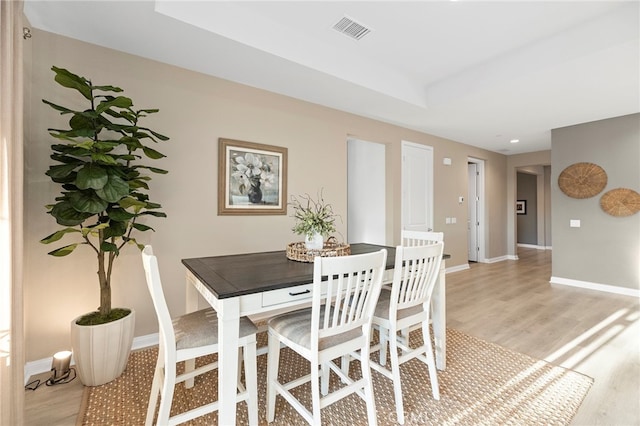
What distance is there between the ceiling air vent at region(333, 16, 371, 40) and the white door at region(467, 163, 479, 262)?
4871 millimetres

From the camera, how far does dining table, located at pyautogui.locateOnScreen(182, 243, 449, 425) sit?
1325 millimetres

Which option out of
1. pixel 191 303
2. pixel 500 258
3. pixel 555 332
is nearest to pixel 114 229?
pixel 191 303

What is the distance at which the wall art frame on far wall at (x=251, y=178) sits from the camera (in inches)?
113

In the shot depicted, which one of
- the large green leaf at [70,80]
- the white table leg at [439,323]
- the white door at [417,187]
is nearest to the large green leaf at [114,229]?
the large green leaf at [70,80]

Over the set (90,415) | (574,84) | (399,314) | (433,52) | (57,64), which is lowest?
(90,415)

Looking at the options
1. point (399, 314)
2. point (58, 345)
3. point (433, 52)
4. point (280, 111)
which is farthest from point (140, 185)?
point (433, 52)

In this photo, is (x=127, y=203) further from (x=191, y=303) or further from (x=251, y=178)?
(x=251, y=178)

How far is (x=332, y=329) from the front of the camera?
145cm

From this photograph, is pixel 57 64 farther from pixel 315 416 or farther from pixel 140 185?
pixel 315 416

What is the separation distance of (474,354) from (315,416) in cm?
169

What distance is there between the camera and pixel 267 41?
93.9 inches

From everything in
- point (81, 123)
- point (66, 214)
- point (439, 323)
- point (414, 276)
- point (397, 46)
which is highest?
point (397, 46)

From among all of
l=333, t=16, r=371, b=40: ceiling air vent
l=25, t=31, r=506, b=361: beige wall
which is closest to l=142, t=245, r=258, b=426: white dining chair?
l=25, t=31, r=506, b=361: beige wall

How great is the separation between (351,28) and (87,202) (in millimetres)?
2478
